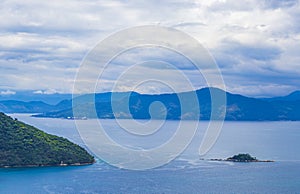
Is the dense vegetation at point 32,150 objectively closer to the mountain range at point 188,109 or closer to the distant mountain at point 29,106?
the mountain range at point 188,109

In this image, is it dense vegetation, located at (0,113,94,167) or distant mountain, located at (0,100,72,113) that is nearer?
dense vegetation, located at (0,113,94,167)

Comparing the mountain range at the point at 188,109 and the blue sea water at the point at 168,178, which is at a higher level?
the mountain range at the point at 188,109

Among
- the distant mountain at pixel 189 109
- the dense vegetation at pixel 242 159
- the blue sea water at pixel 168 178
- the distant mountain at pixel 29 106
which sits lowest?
the blue sea water at pixel 168 178

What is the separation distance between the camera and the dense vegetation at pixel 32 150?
35.8 metres

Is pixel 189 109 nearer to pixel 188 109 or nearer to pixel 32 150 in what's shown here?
pixel 188 109

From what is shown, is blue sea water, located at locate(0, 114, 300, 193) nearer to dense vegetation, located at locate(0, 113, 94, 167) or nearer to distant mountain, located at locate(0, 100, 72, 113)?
dense vegetation, located at locate(0, 113, 94, 167)

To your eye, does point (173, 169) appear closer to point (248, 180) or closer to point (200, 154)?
point (248, 180)

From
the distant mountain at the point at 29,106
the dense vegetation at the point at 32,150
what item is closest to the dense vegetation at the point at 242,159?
the dense vegetation at the point at 32,150

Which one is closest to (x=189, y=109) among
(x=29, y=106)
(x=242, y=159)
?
(x=242, y=159)

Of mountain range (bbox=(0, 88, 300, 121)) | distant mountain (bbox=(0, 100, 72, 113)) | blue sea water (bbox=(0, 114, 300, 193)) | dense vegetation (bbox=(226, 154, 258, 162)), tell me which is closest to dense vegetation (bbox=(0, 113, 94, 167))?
blue sea water (bbox=(0, 114, 300, 193))

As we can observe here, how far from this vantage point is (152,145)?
52.3 meters

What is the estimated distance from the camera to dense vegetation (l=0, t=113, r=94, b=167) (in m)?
35.8

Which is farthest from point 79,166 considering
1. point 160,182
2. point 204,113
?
point 204,113

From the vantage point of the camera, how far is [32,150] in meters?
36.9
